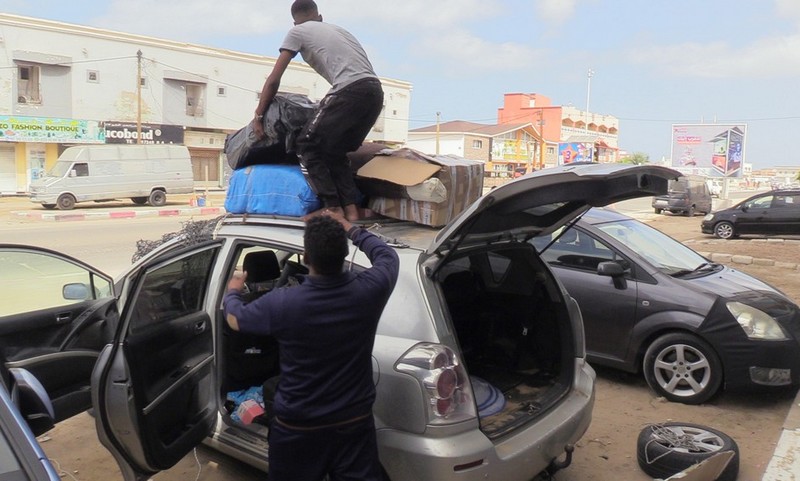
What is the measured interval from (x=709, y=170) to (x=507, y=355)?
4452 centimetres

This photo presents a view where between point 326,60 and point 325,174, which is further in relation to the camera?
point 326,60

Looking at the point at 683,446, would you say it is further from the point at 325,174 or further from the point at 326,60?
the point at 326,60

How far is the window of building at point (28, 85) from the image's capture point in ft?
92.9

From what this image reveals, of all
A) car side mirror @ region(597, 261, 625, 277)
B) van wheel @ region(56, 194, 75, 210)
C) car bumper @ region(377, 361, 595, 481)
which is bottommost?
car bumper @ region(377, 361, 595, 481)

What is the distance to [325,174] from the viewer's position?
3.54m

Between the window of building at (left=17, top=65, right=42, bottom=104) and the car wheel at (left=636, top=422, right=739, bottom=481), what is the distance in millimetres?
31525

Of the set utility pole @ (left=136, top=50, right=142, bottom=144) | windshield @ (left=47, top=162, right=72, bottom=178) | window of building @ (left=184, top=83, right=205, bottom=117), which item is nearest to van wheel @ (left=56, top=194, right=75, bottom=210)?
windshield @ (left=47, top=162, right=72, bottom=178)

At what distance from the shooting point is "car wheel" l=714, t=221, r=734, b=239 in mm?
19750

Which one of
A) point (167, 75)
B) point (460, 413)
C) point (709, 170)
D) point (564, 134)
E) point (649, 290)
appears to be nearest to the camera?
point (460, 413)

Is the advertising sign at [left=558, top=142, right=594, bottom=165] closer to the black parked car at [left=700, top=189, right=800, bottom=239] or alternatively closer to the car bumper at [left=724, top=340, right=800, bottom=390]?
the black parked car at [left=700, top=189, right=800, bottom=239]

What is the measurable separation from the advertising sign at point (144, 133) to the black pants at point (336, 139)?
3103cm

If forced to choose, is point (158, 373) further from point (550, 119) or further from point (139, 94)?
point (550, 119)

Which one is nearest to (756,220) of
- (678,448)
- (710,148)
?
(678,448)

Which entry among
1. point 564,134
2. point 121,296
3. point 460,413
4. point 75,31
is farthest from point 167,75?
point 564,134
